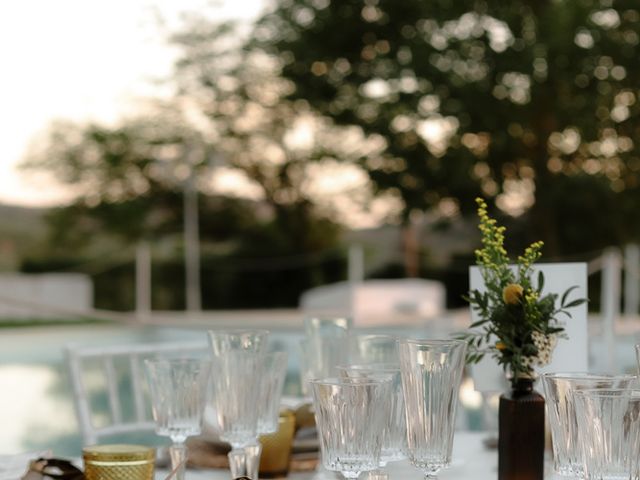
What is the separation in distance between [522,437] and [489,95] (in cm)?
970

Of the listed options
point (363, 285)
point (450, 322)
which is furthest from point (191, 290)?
point (450, 322)

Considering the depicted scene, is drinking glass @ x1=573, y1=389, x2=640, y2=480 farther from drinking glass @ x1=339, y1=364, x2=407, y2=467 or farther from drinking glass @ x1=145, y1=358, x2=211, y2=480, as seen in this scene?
drinking glass @ x1=145, y1=358, x2=211, y2=480

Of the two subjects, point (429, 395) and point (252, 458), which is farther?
point (252, 458)

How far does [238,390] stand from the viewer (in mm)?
1292

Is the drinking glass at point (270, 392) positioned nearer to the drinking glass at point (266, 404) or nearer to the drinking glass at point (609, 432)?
the drinking glass at point (266, 404)

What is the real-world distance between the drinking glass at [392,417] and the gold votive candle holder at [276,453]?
1.05 ft

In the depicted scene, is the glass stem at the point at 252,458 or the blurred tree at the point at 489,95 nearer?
the glass stem at the point at 252,458

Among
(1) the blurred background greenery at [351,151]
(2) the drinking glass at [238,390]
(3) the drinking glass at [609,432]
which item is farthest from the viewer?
(1) the blurred background greenery at [351,151]

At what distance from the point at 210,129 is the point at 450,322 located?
10.2 metres

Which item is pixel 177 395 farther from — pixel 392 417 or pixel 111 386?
pixel 111 386

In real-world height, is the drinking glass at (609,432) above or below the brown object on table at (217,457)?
above

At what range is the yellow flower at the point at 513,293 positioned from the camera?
4.34ft

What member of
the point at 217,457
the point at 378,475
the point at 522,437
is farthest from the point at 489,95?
the point at 378,475

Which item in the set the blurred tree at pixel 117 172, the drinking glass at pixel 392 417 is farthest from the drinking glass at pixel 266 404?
the blurred tree at pixel 117 172
